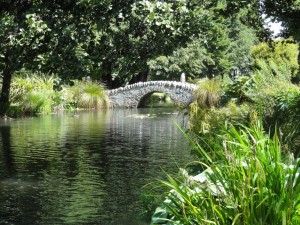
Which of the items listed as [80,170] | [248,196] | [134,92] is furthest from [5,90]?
[134,92]

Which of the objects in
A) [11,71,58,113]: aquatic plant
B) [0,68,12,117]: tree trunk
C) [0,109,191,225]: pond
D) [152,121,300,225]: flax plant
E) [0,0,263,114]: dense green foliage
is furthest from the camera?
[11,71,58,113]: aquatic plant

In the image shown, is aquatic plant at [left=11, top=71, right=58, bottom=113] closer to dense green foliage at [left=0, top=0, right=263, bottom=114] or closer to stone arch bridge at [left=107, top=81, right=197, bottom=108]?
stone arch bridge at [left=107, top=81, right=197, bottom=108]

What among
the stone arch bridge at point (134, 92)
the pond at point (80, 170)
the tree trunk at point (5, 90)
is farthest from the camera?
the stone arch bridge at point (134, 92)

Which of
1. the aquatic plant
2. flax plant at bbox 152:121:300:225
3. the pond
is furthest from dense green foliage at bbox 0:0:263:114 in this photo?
the aquatic plant

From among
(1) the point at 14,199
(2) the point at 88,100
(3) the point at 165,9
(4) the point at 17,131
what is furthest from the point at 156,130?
(2) the point at 88,100

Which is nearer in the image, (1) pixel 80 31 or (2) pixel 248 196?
A: (2) pixel 248 196

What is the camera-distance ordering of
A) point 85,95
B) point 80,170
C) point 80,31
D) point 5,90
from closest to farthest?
point 80,31, point 80,170, point 5,90, point 85,95

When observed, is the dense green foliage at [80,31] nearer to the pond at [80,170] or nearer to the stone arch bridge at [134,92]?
the pond at [80,170]

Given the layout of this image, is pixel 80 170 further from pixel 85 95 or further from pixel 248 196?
pixel 85 95

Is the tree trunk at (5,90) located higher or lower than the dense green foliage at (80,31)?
lower

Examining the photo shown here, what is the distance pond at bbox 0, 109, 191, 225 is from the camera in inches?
319

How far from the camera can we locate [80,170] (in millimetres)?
11484

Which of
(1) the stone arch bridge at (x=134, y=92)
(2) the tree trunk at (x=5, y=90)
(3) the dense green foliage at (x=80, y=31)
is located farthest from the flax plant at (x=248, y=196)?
(1) the stone arch bridge at (x=134, y=92)

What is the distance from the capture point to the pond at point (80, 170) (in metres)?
8.10
